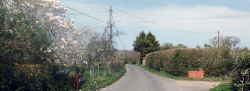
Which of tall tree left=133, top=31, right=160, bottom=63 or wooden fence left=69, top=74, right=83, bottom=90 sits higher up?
tall tree left=133, top=31, right=160, bottom=63

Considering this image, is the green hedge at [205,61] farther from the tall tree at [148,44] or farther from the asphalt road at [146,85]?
the tall tree at [148,44]

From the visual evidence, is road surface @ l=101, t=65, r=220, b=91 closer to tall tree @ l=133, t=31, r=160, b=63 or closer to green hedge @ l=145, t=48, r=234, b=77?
green hedge @ l=145, t=48, r=234, b=77

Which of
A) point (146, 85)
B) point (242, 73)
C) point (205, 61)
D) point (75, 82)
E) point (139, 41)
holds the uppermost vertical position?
point (139, 41)

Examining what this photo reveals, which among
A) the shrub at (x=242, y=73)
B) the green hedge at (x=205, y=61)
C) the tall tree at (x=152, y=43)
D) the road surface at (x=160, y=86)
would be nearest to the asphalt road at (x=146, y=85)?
the road surface at (x=160, y=86)

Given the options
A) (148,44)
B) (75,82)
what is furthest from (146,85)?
(148,44)

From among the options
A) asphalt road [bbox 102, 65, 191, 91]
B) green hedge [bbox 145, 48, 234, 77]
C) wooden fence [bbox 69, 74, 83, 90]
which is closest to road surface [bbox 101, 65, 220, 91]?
asphalt road [bbox 102, 65, 191, 91]

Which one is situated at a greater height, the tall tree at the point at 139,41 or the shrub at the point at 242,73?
the tall tree at the point at 139,41

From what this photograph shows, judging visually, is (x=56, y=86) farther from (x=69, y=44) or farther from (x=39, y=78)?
(x=69, y=44)

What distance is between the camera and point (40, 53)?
9.38 metres

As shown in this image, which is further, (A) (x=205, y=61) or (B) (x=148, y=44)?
(B) (x=148, y=44)

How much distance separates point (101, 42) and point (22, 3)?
7.87m

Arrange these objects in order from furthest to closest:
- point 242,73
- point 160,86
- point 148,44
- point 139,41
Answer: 1. point 139,41
2. point 148,44
3. point 160,86
4. point 242,73

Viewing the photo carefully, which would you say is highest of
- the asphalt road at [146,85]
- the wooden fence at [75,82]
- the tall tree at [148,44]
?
the tall tree at [148,44]

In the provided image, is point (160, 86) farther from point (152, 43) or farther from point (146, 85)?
point (152, 43)
